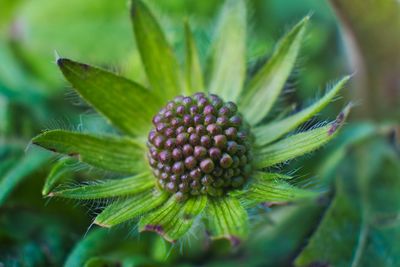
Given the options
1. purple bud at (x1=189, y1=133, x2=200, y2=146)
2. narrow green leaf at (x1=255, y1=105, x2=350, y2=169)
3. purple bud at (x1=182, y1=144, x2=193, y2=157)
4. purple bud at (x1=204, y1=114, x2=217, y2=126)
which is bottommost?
narrow green leaf at (x1=255, y1=105, x2=350, y2=169)

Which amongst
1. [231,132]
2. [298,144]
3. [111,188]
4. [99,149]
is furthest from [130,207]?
[298,144]

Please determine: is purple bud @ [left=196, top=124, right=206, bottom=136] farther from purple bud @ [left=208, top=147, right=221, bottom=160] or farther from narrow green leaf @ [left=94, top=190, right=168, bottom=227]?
narrow green leaf @ [left=94, top=190, right=168, bottom=227]

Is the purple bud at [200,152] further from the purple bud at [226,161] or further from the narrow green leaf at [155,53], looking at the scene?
the narrow green leaf at [155,53]

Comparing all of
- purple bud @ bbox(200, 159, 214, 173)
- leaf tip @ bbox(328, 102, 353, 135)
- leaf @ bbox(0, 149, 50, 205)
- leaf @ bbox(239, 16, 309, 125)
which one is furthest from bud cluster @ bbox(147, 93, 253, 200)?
leaf @ bbox(0, 149, 50, 205)

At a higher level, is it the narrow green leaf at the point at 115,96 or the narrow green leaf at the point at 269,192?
the narrow green leaf at the point at 115,96

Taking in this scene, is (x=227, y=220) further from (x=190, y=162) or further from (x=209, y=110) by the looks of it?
(x=209, y=110)

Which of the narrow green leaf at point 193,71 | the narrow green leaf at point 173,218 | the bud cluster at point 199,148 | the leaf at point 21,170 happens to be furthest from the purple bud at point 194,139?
the leaf at point 21,170
